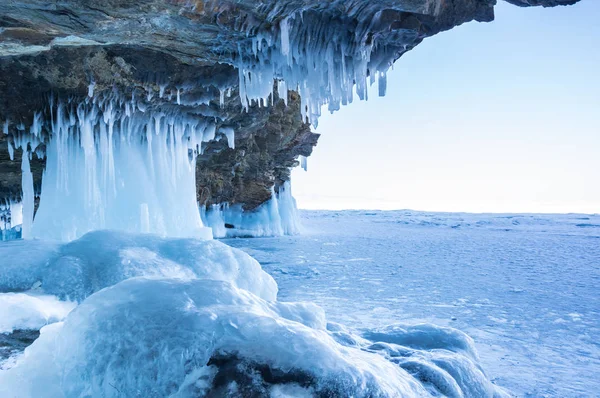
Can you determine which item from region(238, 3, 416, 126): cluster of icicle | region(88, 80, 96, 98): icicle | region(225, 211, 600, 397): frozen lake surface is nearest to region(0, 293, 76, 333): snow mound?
region(225, 211, 600, 397): frozen lake surface

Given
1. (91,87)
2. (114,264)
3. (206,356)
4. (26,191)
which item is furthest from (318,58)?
(26,191)

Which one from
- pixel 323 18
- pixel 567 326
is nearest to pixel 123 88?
pixel 323 18

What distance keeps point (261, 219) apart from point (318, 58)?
17.6 metres

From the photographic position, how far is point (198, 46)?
238 inches

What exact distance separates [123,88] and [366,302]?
246 inches

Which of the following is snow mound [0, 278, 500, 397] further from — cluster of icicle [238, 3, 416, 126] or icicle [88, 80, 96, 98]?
icicle [88, 80, 96, 98]

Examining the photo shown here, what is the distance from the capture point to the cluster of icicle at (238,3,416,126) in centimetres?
529

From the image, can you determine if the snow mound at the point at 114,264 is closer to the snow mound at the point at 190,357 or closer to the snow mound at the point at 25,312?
the snow mound at the point at 25,312

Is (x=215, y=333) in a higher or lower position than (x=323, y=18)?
lower

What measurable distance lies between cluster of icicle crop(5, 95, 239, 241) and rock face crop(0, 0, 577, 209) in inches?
15.5

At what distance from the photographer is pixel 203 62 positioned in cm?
715

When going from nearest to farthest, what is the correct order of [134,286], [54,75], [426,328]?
[134,286] < [426,328] < [54,75]

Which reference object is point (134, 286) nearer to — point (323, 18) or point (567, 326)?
point (323, 18)

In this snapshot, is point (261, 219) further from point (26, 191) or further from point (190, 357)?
point (190, 357)
